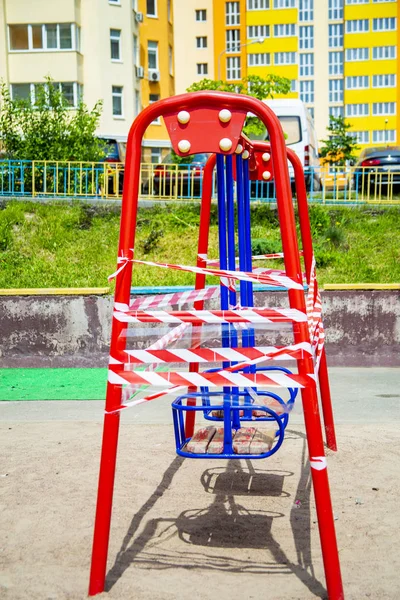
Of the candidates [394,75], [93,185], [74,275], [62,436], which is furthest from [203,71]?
[62,436]

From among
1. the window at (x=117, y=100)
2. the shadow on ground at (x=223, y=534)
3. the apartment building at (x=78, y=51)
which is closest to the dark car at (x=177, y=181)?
the shadow on ground at (x=223, y=534)

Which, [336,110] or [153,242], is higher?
[336,110]

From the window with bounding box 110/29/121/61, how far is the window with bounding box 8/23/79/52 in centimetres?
276

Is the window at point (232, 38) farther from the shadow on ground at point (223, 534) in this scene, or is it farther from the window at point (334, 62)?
the shadow on ground at point (223, 534)

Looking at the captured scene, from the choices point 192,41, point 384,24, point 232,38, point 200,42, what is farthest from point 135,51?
point 384,24

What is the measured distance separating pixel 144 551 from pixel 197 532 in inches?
14.9

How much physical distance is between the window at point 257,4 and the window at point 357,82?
11.1m

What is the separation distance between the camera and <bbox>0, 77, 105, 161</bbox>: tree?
62.0 ft

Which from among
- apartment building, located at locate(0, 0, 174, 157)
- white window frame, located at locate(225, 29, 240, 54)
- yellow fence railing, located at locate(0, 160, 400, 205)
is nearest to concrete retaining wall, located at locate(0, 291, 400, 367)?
yellow fence railing, located at locate(0, 160, 400, 205)

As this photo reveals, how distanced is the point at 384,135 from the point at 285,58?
13.0m

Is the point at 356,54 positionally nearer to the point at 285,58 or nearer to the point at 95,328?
the point at 285,58

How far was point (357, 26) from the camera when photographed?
8588 cm

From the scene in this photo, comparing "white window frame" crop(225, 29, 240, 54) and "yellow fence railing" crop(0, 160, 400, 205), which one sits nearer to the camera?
"yellow fence railing" crop(0, 160, 400, 205)

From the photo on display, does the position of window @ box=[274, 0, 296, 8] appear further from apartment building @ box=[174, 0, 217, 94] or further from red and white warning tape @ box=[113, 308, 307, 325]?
red and white warning tape @ box=[113, 308, 307, 325]
